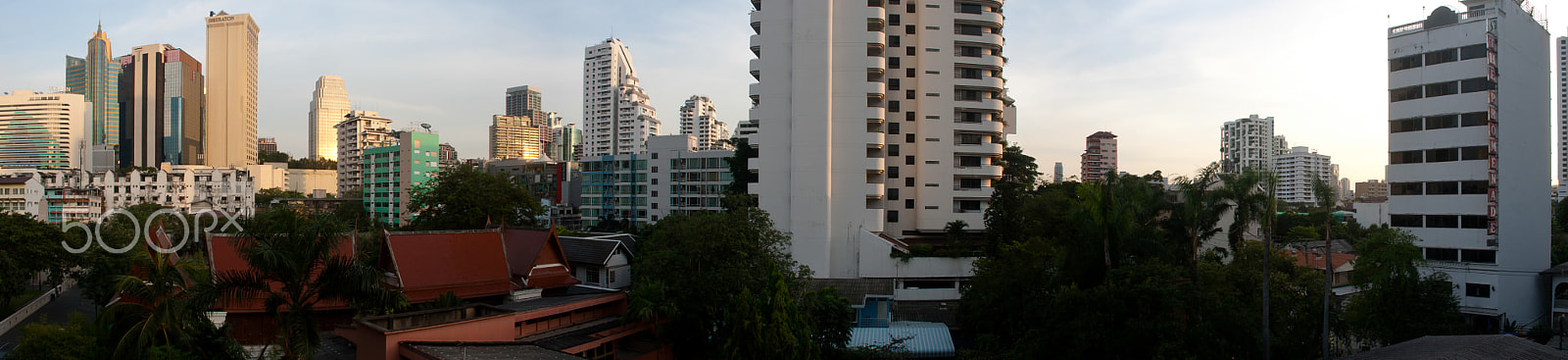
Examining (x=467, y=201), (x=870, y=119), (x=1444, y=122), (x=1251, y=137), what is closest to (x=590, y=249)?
(x=467, y=201)

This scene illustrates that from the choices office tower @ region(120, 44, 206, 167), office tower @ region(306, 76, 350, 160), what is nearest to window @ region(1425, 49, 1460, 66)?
office tower @ region(120, 44, 206, 167)

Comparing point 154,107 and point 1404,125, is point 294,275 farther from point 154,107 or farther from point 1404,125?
point 154,107

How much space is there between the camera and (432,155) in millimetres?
75188

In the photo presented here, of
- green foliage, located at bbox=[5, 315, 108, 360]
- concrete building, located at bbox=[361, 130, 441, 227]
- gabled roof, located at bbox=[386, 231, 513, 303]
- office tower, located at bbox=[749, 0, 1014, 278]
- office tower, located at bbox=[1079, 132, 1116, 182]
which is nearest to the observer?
green foliage, located at bbox=[5, 315, 108, 360]

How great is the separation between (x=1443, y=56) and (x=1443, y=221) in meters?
6.50

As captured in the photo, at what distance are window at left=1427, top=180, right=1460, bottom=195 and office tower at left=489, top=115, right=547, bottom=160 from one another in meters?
138

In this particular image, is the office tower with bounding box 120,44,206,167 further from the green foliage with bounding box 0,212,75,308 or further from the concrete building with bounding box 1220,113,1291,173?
the concrete building with bounding box 1220,113,1291,173

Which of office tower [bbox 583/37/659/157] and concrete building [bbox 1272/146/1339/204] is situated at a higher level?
office tower [bbox 583/37/659/157]

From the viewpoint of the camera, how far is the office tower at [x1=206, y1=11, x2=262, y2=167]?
105 metres

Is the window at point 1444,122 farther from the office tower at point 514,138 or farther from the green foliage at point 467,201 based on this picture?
the office tower at point 514,138

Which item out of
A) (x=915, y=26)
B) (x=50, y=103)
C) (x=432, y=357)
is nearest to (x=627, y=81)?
(x=50, y=103)

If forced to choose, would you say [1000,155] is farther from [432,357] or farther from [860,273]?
[432,357]

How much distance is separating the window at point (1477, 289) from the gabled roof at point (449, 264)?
116 feet

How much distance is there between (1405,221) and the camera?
2938 cm
